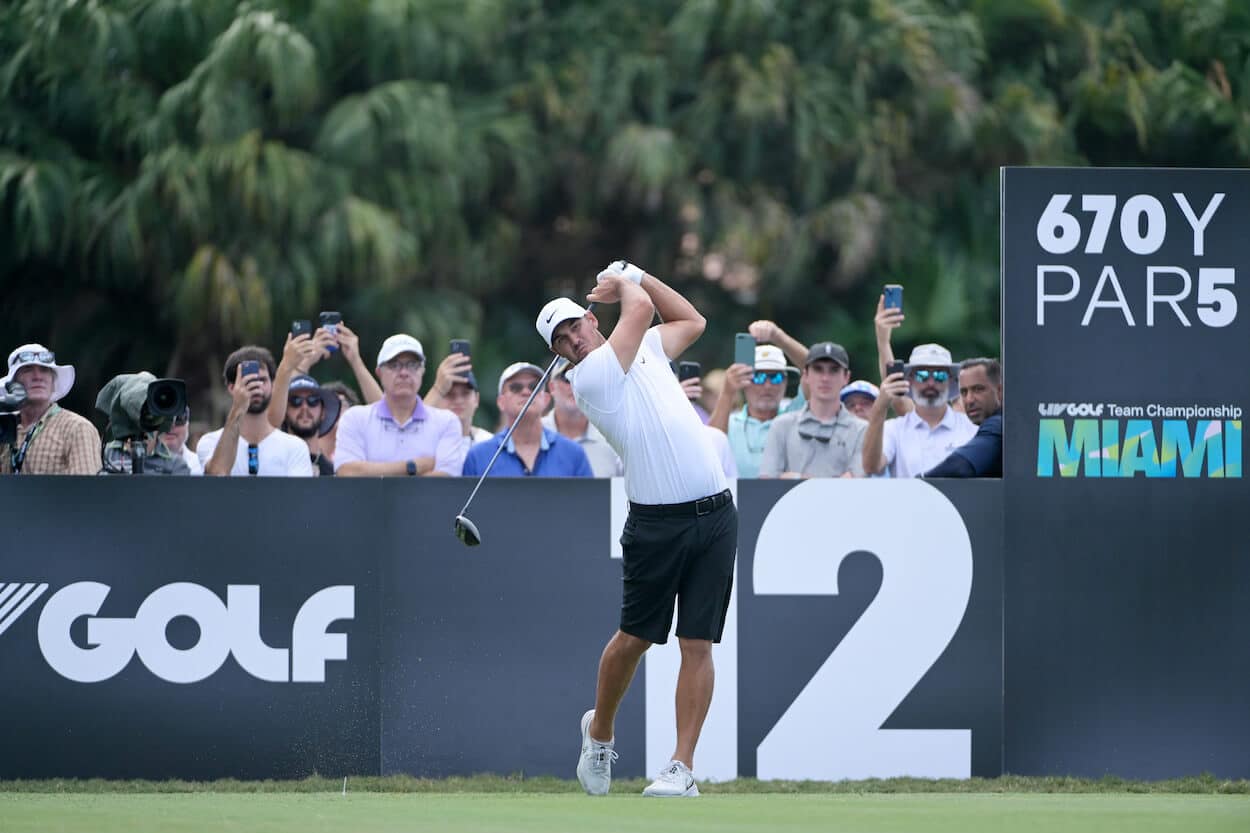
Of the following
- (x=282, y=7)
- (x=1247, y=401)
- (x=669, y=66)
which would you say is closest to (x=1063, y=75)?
(x=669, y=66)

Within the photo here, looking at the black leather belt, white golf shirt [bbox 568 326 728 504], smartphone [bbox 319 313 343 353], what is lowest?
the black leather belt

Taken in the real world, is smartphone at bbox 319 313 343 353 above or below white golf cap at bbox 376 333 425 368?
above

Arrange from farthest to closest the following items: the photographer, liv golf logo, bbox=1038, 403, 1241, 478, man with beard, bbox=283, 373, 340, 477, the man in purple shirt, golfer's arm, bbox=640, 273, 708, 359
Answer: man with beard, bbox=283, 373, 340, 477 < the man in purple shirt < the photographer < liv golf logo, bbox=1038, 403, 1241, 478 < golfer's arm, bbox=640, 273, 708, 359

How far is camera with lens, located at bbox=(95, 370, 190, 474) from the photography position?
9.80 m

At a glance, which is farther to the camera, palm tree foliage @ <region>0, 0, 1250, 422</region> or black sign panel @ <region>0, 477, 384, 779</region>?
palm tree foliage @ <region>0, 0, 1250, 422</region>

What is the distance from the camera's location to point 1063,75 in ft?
77.0

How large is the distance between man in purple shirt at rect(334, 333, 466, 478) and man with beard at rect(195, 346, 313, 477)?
0.30 meters

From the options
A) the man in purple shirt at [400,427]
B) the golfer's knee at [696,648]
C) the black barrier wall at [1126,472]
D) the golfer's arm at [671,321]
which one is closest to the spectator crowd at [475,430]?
the man in purple shirt at [400,427]

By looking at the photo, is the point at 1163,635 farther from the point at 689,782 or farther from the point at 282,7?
the point at 282,7

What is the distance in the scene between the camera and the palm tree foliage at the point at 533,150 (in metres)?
19.1

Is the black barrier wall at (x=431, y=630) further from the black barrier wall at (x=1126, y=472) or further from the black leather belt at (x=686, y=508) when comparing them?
the black leather belt at (x=686, y=508)

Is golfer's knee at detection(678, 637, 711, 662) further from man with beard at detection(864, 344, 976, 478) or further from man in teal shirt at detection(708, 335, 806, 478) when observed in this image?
man in teal shirt at detection(708, 335, 806, 478)

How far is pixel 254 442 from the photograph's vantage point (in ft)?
34.1

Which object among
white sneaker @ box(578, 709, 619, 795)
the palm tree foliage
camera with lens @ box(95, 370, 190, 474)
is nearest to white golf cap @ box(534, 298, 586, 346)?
white sneaker @ box(578, 709, 619, 795)
